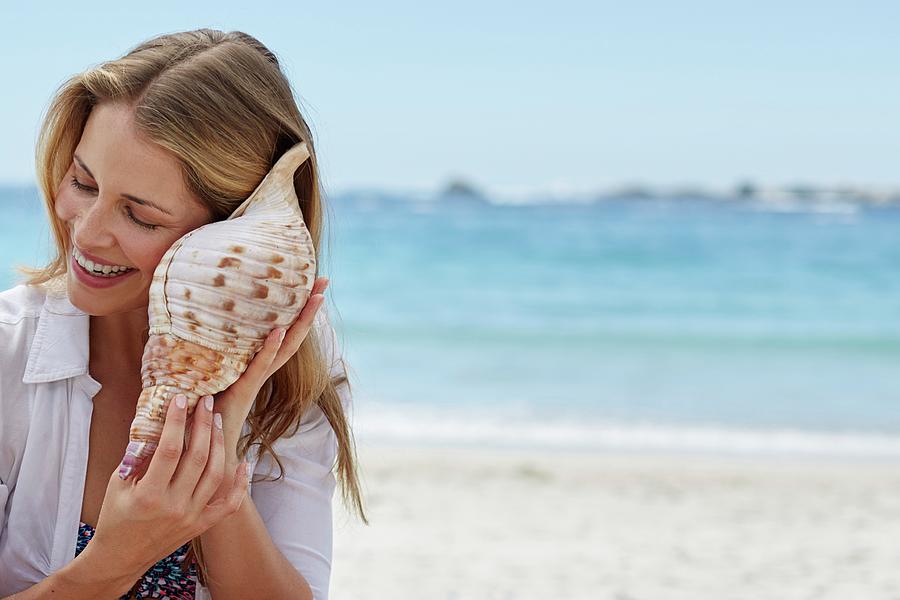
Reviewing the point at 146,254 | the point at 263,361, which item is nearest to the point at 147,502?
the point at 263,361

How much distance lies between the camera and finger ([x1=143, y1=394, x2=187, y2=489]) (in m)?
1.56

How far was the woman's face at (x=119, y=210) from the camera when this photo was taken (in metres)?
1.75

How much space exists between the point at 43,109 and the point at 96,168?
13.5 inches

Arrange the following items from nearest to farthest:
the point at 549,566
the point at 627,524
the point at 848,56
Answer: the point at 549,566 < the point at 627,524 < the point at 848,56

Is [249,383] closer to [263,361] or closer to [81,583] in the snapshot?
[263,361]

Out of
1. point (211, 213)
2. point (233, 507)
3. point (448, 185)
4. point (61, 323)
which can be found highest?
point (211, 213)

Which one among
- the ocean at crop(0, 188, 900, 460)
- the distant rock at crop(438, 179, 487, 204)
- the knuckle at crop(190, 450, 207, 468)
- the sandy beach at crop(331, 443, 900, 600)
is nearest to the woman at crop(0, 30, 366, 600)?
the knuckle at crop(190, 450, 207, 468)

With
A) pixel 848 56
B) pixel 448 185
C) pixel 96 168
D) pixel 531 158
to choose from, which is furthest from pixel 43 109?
pixel 448 185

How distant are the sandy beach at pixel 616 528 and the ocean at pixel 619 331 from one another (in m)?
0.62

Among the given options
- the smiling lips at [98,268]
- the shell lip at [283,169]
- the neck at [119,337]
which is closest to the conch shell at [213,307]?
the shell lip at [283,169]

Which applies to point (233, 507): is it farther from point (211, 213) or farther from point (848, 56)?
point (848, 56)

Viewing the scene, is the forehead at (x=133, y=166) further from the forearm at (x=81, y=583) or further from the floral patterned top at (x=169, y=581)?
the floral patterned top at (x=169, y=581)

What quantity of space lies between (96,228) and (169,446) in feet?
1.40

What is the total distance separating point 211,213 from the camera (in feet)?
6.04
